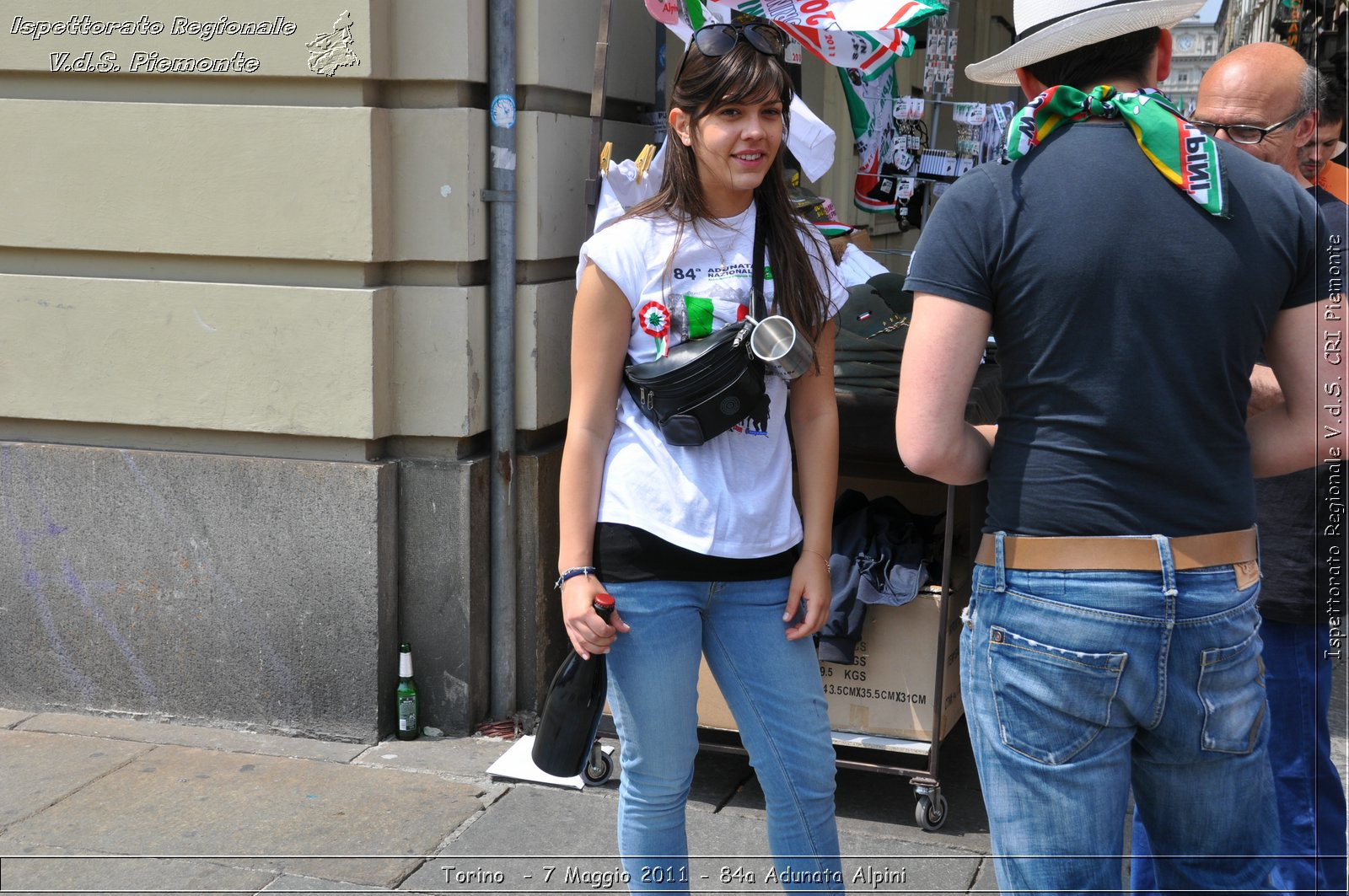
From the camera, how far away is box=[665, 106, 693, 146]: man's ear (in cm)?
249

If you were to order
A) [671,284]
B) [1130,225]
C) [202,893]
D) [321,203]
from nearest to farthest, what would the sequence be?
[1130,225], [671,284], [202,893], [321,203]

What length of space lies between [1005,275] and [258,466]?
9.64 ft

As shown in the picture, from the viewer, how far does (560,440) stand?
4430 millimetres

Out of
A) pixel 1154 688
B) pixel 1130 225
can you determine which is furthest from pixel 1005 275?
pixel 1154 688

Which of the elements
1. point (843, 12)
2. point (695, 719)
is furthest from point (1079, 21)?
point (843, 12)

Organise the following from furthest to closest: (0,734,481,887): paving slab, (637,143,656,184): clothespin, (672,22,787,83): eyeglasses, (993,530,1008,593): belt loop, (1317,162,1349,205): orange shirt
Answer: (637,143,656,184): clothespin → (0,734,481,887): paving slab → (1317,162,1349,205): orange shirt → (672,22,787,83): eyeglasses → (993,530,1008,593): belt loop

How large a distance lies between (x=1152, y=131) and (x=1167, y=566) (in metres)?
0.60

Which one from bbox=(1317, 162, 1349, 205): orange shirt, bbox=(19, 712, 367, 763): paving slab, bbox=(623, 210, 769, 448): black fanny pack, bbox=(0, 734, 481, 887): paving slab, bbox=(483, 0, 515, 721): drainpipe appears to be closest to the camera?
bbox=(623, 210, 769, 448): black fanny pack

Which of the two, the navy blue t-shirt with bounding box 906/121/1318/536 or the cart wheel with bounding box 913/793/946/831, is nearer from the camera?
the navy blue t-shirt with bounding box 906/121/1318/536

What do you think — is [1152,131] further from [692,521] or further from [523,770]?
[523,770]

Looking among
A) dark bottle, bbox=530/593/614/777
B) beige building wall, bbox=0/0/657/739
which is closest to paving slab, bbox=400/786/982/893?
beige building wall, bbox=0/0/657/739

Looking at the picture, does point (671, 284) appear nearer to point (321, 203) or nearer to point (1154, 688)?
point (1154, 688)

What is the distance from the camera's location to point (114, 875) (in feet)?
10.7

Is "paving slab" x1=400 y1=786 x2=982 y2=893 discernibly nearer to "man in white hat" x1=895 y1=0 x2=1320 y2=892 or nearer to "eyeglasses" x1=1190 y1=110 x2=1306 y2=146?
"man in white hat" x1=895 y1=0 x2=1320 y2=892
